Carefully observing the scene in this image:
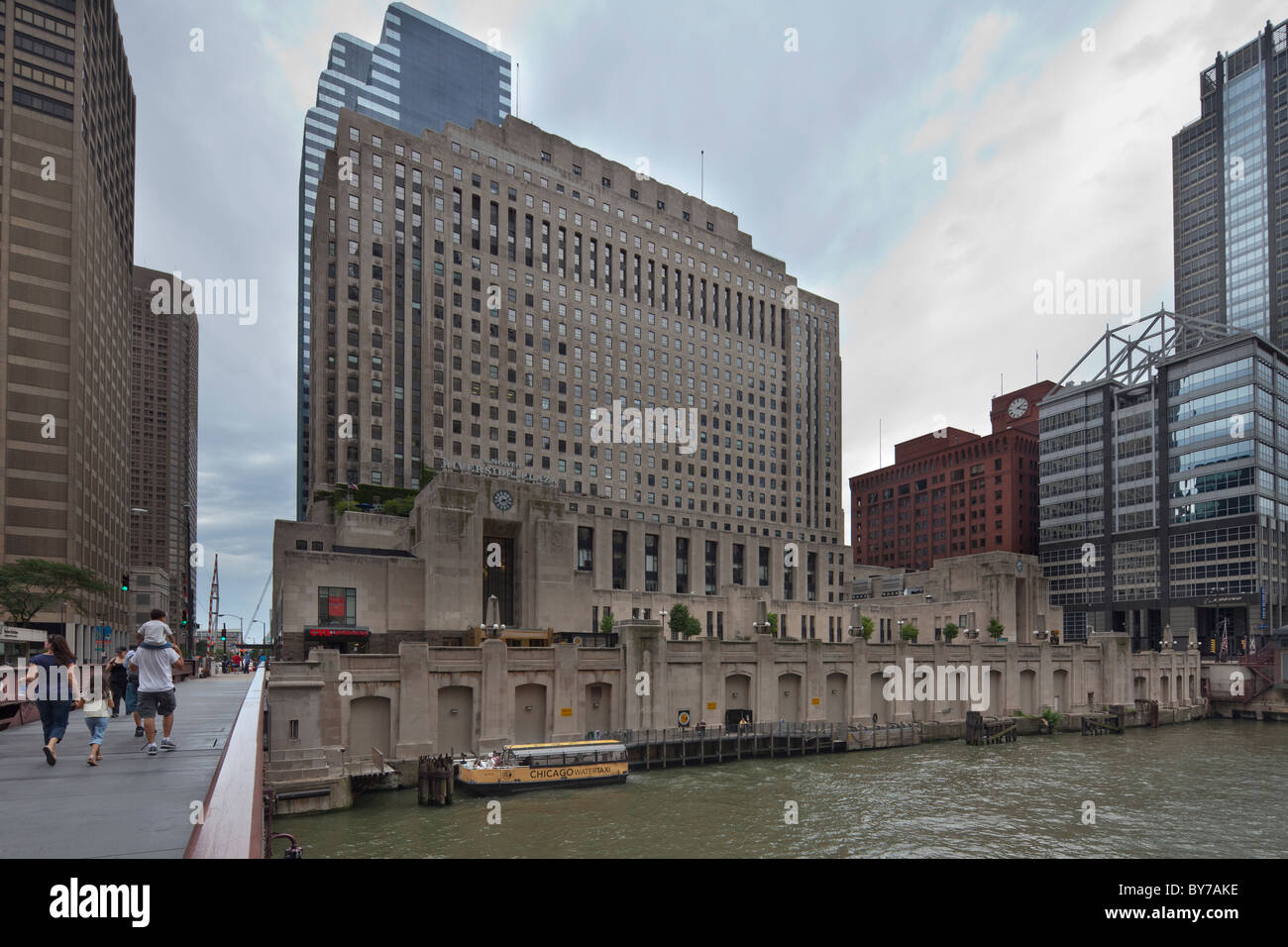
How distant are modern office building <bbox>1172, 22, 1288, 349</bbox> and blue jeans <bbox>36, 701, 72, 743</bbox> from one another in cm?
21034

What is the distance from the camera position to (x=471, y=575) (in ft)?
258

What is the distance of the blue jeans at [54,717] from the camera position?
14602mm

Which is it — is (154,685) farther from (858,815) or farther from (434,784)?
(858,815)

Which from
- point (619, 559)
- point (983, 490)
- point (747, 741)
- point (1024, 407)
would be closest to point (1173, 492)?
point (983, 490)

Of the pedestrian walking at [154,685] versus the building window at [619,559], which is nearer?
the pedestrian walking at [154,685]

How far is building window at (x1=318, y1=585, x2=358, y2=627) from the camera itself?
Result: 234 feet

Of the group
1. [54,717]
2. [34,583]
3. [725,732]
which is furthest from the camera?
[34,583]

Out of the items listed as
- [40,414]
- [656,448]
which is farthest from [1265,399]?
[40,414]

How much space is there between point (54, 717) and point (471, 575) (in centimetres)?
6447

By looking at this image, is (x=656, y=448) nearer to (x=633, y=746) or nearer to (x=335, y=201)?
(x=335, y=201)

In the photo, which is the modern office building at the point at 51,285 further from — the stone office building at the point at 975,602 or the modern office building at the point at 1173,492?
the modern office building at the point at 1173,492

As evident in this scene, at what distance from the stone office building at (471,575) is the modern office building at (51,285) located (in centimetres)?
2242

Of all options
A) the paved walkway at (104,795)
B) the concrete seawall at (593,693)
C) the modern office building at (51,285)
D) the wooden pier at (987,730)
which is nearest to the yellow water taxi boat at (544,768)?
the concrete seawall at (593,693)

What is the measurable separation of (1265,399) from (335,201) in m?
155
